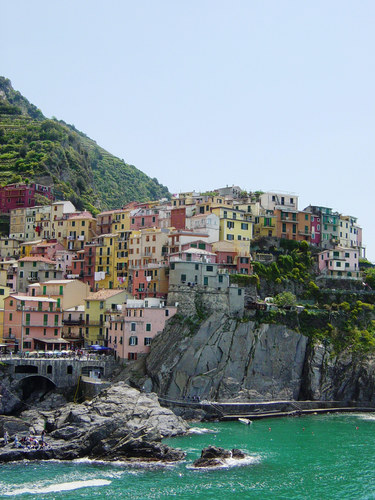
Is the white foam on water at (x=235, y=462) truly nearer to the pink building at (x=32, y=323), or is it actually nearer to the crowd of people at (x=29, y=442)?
the crowd of people at (x=29, y=442)

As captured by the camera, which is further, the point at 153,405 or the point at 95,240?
the point at 95,240

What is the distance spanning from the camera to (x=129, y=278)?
103125mm

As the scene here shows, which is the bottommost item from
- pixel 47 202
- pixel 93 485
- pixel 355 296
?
pixel 93 485

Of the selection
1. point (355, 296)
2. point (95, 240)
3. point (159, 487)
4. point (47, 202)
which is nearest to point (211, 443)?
point (159, 487)

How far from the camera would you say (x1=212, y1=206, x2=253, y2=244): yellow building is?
348 feet

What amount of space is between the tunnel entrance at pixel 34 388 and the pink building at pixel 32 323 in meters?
4.98

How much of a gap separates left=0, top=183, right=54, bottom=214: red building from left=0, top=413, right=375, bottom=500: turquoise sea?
7210 cm

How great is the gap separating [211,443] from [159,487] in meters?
14.3

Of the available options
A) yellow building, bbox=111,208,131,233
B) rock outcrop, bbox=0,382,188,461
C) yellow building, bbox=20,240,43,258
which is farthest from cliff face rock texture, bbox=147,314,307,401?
yellow building, bbox=20,240,43,258

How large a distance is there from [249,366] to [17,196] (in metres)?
64.8

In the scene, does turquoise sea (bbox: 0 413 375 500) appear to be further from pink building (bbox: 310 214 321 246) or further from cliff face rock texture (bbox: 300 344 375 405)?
pink building (bbox: 310 214 321 246)

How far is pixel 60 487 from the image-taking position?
54000mm

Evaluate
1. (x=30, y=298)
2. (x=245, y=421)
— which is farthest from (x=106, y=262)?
(x=245, y=421)

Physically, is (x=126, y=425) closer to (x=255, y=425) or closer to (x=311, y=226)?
(x=255, y=425)
